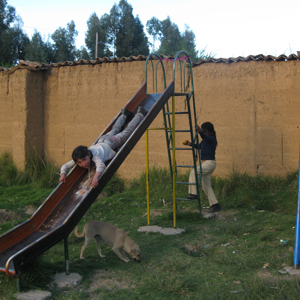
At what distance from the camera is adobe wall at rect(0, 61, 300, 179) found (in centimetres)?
726

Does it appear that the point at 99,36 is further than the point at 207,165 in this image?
Yes

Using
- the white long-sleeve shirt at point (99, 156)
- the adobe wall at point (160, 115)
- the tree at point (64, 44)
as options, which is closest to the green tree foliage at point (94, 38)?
the tree at point (64, 44)

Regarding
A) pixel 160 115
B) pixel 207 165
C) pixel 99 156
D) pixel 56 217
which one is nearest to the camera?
pixel 56 217

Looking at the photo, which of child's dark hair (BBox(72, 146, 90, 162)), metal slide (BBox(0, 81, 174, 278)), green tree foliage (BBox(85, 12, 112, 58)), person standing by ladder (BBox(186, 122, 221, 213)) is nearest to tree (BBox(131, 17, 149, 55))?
green tree foliage (BBox(85, 12, 112, 58))

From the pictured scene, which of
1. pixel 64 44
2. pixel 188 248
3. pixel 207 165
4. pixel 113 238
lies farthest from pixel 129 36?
pixel 113 238

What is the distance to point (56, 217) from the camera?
454cm

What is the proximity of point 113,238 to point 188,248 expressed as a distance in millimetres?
1169

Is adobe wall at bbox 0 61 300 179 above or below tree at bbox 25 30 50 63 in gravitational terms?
below

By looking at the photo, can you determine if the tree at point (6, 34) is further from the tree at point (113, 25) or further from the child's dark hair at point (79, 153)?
the child's dark hair at point (79, 153)

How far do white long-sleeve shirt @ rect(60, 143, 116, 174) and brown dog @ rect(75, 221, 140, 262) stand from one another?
77cm

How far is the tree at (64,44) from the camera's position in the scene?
27263mm

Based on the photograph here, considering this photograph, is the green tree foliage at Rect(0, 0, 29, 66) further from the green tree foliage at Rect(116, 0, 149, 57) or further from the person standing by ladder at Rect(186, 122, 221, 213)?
the person standing by ladder at Rect(186, 122, 221, 213)

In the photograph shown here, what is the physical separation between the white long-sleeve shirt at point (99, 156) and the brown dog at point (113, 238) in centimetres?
77

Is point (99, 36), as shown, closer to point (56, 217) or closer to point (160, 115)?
point (160, 115)
